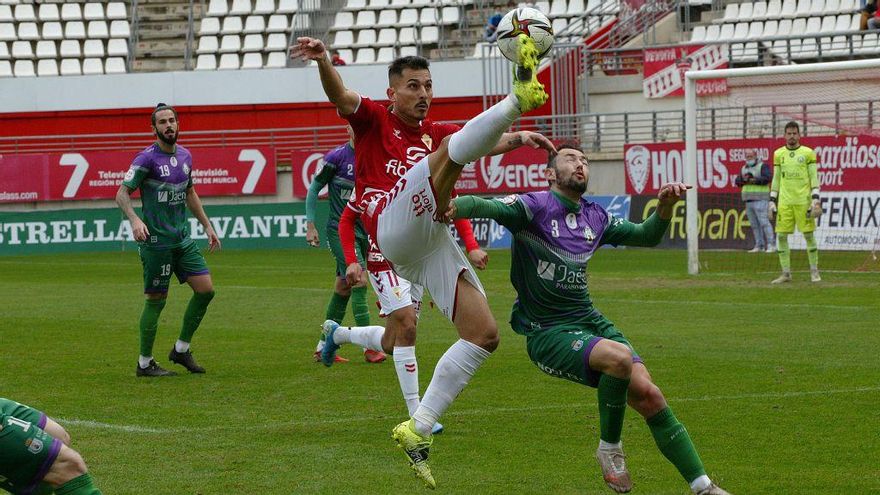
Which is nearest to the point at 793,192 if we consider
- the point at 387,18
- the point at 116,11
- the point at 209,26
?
the point at 387,18

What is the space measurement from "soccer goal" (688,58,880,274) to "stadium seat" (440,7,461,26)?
1303cm

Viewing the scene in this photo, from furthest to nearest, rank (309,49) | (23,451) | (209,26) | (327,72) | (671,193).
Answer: (209,26)
(327,72)
(309,49)
(671,193)
(23,451)

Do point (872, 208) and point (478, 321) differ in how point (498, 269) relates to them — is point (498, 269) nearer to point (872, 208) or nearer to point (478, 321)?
→ point (872, 208)

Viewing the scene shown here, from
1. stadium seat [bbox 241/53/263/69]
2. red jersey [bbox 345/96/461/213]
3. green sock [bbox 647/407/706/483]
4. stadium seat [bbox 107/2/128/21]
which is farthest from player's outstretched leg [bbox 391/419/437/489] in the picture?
stadium seat [bbox 107/2/128/21]

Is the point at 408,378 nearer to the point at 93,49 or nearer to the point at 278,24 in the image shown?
the point at 278,24

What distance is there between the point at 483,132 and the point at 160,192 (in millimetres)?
6049

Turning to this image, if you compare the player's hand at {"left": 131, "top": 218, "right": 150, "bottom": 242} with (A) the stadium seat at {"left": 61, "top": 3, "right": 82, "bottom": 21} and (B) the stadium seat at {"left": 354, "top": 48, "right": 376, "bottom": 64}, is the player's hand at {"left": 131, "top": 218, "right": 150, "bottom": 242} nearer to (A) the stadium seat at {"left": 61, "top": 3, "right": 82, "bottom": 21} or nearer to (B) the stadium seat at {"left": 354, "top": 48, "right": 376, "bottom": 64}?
(B) the stadium seat at {"left": 354, "top": 48, "right": 376, "bottom": 64}

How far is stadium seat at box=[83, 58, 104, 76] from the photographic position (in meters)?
36.5

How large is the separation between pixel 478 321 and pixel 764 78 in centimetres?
1532

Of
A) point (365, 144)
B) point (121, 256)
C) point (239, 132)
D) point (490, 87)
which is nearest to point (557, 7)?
point (490, 87)

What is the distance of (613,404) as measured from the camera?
6668mm

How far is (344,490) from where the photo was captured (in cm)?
707

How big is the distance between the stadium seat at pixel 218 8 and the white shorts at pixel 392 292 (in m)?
30.9

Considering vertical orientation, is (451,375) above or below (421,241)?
below
